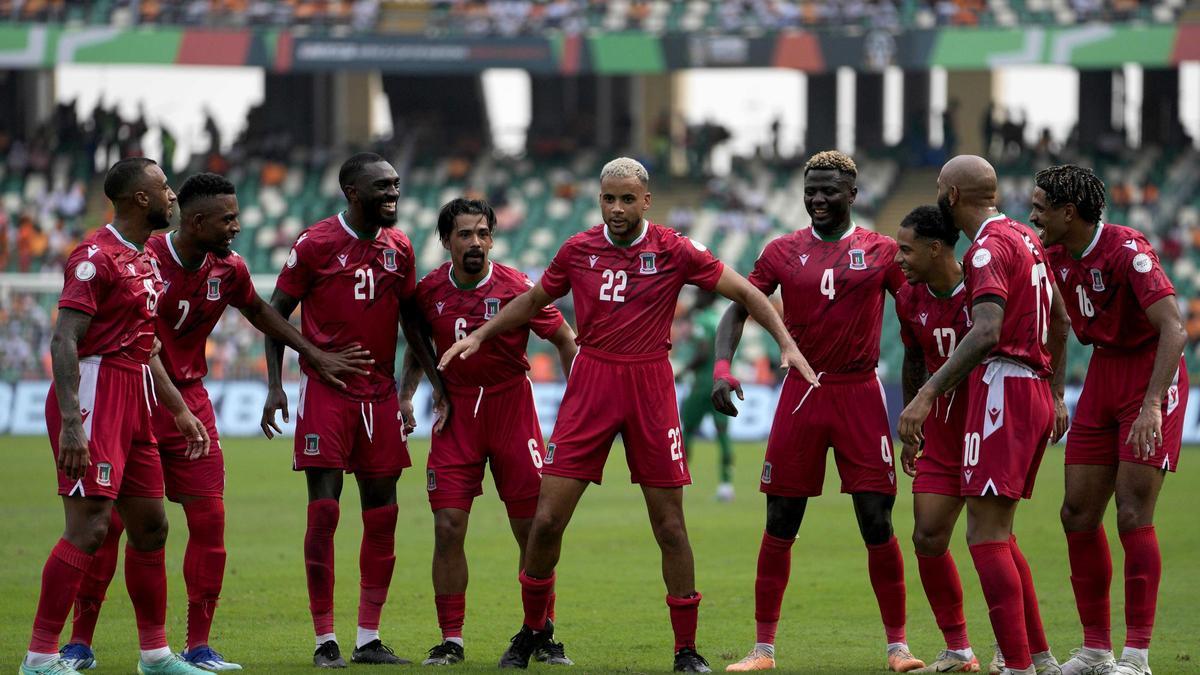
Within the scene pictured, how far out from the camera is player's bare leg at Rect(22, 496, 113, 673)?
7852 mm

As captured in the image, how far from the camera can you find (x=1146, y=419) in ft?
26.3

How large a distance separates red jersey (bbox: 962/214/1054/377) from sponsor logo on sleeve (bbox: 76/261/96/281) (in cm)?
414

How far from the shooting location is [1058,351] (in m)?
8.53

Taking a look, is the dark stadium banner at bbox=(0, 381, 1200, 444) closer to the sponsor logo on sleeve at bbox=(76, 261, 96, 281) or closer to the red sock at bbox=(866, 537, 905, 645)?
the red sock at bbox=(866, 537, 905, 645)

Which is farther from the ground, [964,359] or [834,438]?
[964,359]

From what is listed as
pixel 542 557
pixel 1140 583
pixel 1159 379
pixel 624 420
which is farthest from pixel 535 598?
pixel 1159 379

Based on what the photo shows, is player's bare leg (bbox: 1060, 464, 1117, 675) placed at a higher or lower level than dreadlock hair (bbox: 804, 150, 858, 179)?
lower

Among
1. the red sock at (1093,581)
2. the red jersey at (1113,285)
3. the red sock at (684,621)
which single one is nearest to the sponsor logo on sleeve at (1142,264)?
the red jersey at (1113,285)

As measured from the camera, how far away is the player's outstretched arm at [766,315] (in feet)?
27.4

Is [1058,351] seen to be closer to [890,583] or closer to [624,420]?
[890,583]

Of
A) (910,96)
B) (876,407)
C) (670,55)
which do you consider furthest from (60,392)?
(910,96)

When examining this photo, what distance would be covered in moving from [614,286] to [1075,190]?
7.79 ft

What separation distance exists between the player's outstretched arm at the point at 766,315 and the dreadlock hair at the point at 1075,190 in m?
1.46

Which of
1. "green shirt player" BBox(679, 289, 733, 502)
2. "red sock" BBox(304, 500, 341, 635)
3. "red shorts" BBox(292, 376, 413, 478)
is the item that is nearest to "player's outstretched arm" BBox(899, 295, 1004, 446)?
"red shorts" BBox(292, 376, 413, 478)
